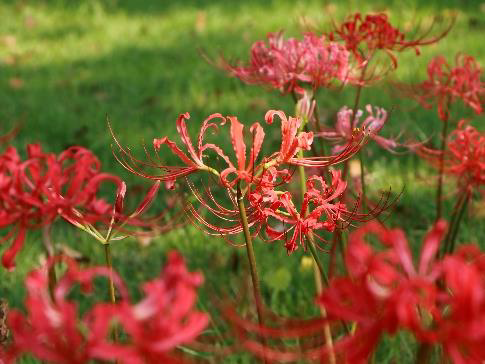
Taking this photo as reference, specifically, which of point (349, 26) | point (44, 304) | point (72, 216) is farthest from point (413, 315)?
point (349, 26)

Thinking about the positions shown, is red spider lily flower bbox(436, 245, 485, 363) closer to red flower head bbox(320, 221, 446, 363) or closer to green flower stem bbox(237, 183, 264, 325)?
red flower head bbox(320, 221, 446, 363)

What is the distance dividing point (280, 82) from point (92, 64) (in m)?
3.60

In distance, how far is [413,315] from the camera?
613mm

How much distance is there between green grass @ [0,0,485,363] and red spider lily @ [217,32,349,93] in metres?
0.28

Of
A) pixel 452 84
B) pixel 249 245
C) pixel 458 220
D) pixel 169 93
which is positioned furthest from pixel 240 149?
pixel 169 93

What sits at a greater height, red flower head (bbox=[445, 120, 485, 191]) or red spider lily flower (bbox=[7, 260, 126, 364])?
red spider lily flower (bbox=[7, 260, 126, 364])

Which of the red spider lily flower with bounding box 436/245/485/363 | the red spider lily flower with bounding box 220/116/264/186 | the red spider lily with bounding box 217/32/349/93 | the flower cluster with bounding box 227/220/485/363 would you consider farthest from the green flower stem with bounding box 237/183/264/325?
the red spider lily with bounding box 217/32/349/93

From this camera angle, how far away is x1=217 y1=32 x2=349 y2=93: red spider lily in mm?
1536

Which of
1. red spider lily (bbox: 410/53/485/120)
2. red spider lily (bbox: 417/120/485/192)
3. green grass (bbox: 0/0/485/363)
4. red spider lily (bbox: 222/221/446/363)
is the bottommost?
green grass (bbox: 0/0/485/363)

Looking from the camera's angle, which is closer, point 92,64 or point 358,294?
point 358,294

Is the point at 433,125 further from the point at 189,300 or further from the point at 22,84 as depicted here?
the point at 189,300

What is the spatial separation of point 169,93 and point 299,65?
8.92 feet

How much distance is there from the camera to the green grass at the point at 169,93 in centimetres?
237

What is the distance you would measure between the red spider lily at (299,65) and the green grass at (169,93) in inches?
10.9
